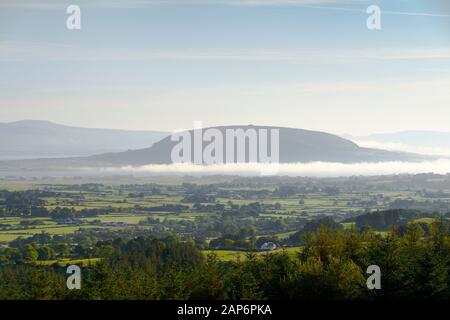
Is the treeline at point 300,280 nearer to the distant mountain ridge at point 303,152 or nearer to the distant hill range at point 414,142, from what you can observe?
the distant mountain ridge at point 303,152

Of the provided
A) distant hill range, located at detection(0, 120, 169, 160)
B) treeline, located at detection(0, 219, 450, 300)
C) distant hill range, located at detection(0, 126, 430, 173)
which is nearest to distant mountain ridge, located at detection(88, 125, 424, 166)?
distant hill range, located at detection(0, 126, 430, 173)

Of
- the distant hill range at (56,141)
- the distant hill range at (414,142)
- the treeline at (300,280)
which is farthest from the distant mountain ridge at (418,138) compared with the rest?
the treeline at (300,280)

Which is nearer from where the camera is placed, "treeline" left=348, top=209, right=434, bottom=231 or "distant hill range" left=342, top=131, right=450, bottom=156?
"treeline" left=348, top=209, right=434, bottom=231

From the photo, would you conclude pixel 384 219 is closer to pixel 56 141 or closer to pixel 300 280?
pixel 300 280

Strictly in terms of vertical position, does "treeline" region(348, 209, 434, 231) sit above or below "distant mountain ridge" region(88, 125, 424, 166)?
below

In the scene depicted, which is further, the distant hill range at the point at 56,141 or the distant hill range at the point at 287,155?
the distant hill range at the point at 56,141

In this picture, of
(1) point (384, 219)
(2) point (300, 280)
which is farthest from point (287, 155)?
(2) point (300, 280)

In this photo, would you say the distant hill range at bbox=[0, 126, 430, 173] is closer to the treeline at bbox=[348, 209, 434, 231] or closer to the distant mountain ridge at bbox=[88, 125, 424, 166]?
the distant mountain ridge at bbox=[88, 125, 424, 166]
